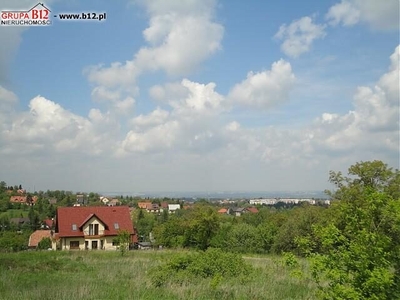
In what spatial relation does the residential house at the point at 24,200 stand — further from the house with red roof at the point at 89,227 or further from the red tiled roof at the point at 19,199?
the house with red roof at the point at 89,227

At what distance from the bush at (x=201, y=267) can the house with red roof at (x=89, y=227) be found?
2937 centimetres

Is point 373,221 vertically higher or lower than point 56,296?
higher

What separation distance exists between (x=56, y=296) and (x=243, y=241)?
30.4m

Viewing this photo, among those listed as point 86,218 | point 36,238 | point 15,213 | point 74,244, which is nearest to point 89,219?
point 86,218

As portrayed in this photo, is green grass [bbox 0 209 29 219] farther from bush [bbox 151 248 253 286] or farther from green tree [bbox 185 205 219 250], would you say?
bush [bbox 151 248 253 286]

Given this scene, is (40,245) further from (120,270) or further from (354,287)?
(354,287)

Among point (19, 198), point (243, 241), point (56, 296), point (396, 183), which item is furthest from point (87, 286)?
point (19, 198)

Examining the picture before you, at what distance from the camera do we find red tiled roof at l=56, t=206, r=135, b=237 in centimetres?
4041

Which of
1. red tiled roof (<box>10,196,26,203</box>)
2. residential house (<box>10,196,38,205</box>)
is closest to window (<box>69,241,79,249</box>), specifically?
residential house (<box>10,196,38,205</box>)

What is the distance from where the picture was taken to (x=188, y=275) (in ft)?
38.1

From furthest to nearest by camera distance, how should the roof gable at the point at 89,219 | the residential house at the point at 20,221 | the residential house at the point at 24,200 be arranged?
1. the residential house at the point at 24,200
2. the residential house at the point at 20,221
3. the roof gable at the point at 89,219

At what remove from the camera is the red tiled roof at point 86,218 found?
4041cm

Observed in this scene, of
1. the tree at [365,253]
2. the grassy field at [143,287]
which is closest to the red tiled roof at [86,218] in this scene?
the grassy field at [143,287]

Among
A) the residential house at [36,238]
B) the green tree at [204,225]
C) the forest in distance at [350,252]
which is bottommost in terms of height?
the residential house at [36,238]
